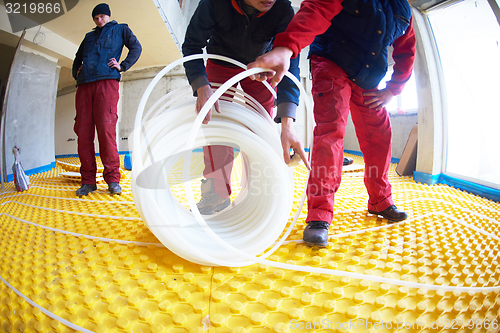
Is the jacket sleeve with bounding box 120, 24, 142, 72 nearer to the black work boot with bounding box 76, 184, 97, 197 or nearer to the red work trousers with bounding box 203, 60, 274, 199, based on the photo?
the black work boot with bounding box 76, 184, 97, 197

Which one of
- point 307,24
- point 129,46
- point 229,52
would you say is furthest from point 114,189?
point 307,24

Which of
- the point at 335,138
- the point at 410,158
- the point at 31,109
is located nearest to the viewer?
the point at 335,138

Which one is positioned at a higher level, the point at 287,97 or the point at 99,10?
the point at 99,10

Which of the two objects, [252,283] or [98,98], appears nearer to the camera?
[252,283]

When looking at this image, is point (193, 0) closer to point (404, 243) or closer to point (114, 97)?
point (114, 97)

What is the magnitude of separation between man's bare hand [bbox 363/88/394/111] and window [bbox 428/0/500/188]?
1382mm

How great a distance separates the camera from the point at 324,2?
99 cm

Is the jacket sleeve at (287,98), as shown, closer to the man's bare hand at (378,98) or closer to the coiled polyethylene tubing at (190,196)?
the coiled polyethylene tubing at (190,196)

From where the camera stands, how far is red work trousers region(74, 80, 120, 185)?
2051 mm

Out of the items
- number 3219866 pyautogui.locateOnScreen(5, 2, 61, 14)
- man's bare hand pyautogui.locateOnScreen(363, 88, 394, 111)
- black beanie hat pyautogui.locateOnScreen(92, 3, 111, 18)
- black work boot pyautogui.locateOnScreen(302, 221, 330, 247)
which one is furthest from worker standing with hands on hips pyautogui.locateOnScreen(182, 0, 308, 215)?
number 3219866 pyautogui.locateOnScreen(5, 2, 61, 14)

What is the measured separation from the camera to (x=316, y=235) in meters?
1.03

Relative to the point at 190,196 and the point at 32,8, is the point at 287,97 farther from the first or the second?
the point at 32,8

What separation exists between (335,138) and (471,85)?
199 centimetres

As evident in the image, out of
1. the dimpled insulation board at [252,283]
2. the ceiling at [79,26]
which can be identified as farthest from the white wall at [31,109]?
the dimpled insulation board at [252,283]
